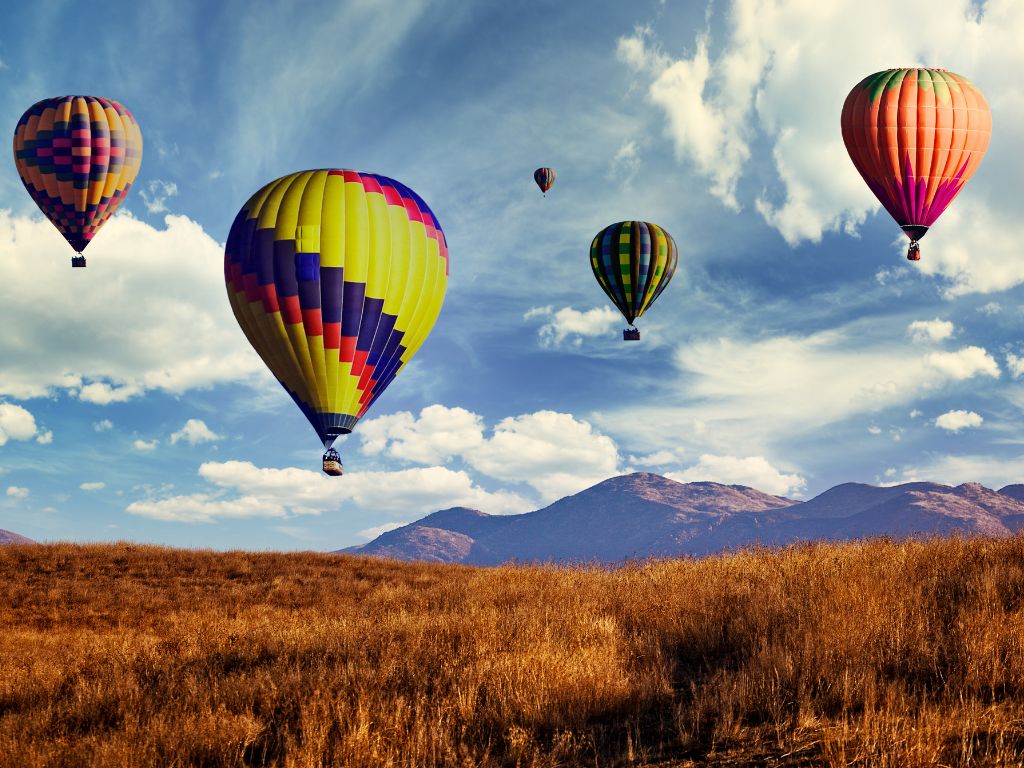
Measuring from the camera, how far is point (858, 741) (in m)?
7.11

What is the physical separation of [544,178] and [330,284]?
1795 inches

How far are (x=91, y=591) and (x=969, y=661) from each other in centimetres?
2378

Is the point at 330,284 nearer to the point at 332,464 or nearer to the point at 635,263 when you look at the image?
the point at 332,464

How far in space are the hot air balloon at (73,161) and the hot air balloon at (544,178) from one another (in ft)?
105

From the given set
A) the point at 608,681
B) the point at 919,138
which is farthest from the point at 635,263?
the point at 608,681

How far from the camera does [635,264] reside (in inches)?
1927

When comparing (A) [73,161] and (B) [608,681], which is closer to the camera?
(B) [608,681]

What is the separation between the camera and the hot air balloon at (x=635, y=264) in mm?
48938

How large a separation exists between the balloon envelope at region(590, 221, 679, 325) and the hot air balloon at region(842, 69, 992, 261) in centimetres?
1355

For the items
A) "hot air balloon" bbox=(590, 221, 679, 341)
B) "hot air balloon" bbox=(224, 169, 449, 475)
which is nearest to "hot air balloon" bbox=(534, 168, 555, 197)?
"hot air balloon" bbox=(590, 221, 679, 341)

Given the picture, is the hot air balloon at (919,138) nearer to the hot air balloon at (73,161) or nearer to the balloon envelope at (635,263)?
the balloon envelope at (635,263)

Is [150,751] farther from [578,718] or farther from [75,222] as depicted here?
[75,222]

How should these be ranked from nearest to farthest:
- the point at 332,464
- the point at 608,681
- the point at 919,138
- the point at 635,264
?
the point at 608,681, the point at 332,464, the point at 919,138, the point at 635,264

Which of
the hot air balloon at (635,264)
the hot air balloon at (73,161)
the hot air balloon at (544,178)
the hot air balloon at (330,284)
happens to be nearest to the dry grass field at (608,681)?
the hot air balloon at (330,284)
